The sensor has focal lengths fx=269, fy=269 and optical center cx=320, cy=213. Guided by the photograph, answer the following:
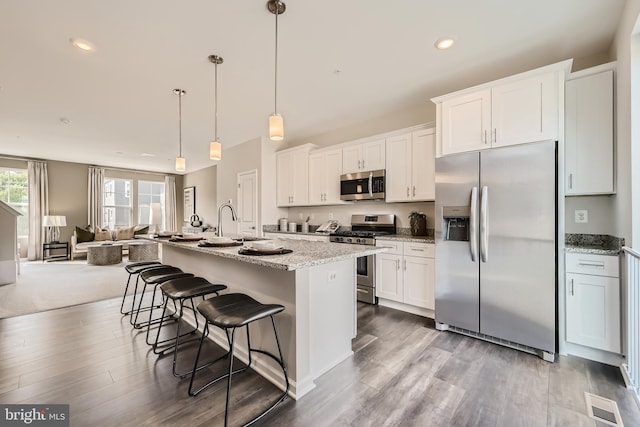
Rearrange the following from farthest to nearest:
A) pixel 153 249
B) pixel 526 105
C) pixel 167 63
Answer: pixel 153 249 < pixel 167 63 < pixel 526 105

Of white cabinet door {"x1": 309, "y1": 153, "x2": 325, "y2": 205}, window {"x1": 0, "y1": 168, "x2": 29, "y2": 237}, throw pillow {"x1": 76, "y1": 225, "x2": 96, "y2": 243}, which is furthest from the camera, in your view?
throw pillow {"x1": 76, "y1": 225, "x2": 96, "y2": 243}

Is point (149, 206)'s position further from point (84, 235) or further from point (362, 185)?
point (362, 185)

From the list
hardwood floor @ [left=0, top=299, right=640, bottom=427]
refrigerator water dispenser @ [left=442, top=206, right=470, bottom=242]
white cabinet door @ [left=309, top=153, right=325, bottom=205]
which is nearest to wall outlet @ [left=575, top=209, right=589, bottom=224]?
Result: refrigerator water dispenser @ [left=442, top=206, right=470, bottom=242]

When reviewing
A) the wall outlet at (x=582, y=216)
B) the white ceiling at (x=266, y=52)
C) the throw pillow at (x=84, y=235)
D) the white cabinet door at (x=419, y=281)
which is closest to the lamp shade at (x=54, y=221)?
the throw pillow at (x=84, y=235)

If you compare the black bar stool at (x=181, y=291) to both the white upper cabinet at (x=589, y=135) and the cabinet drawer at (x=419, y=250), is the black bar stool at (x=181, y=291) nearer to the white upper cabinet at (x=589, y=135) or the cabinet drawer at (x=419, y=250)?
the cabinet drawer at (x=419, y=250)

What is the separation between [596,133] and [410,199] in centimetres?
176

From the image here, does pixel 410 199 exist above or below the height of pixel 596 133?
below

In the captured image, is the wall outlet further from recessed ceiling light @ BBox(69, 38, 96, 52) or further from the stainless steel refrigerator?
recessed ceiling light @ BBox(69, 38, 96, 52)

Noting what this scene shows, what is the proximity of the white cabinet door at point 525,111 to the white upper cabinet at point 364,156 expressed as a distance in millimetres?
1486

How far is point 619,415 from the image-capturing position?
1.58 m

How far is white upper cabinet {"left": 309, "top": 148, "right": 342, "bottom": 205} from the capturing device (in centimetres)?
430

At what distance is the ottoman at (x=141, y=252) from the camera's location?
683cm

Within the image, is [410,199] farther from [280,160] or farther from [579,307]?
[280,160]

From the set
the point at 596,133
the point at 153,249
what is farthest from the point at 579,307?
the point at 153,249
